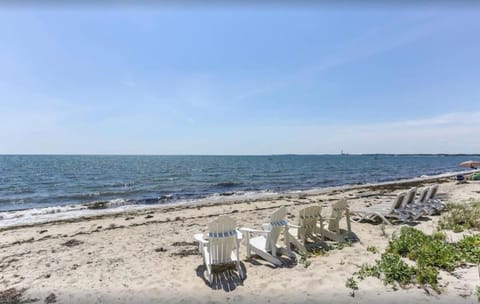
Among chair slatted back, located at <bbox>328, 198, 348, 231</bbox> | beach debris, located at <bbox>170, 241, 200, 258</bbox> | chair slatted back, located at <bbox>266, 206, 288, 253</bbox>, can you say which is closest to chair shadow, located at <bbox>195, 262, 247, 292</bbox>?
chair slatted back, located at <bbox>266, 206, 288, 253</bbox>

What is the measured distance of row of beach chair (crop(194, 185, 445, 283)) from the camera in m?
4.74

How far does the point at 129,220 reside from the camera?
1097 centimetres

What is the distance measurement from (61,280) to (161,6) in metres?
5.10

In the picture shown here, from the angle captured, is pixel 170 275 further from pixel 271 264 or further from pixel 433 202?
pixel 433 202

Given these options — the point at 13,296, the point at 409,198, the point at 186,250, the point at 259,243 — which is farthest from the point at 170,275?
the point at 409,198

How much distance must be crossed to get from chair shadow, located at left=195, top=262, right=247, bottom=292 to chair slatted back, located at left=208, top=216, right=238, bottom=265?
0.21 metres

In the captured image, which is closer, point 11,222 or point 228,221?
point 228,221

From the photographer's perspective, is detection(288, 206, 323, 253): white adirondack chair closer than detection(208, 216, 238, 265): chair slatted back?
No

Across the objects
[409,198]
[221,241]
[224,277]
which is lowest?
[224,277]

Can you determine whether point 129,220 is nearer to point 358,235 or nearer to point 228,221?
point 228,221

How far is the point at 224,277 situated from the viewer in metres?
4.64

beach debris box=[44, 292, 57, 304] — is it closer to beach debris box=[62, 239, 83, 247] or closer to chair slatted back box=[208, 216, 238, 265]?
chair slatted back box=[208, 216, 238, 265]

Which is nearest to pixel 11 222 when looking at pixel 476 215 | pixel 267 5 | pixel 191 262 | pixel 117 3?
pixel 191 262

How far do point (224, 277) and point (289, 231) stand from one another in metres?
2.25
